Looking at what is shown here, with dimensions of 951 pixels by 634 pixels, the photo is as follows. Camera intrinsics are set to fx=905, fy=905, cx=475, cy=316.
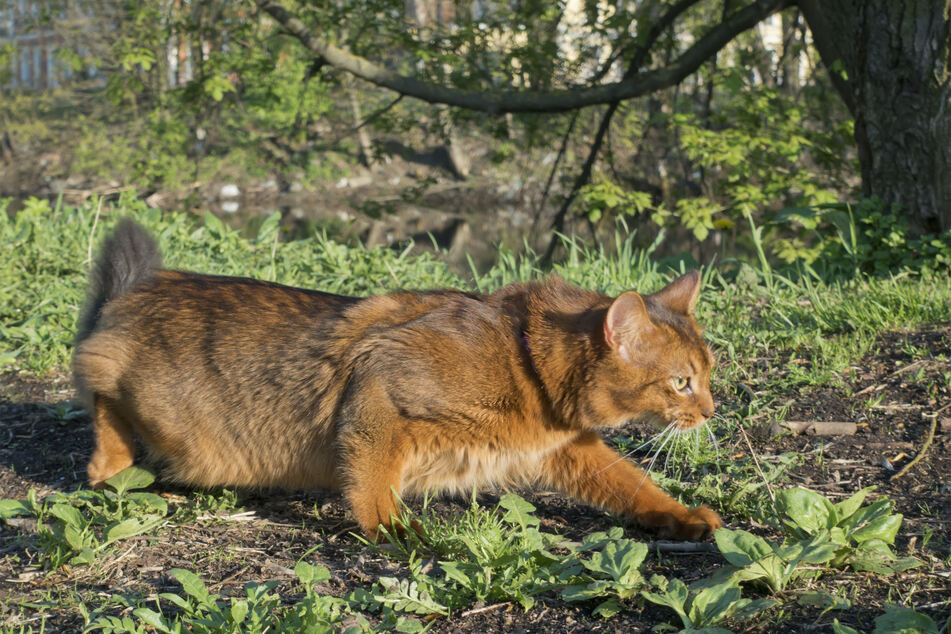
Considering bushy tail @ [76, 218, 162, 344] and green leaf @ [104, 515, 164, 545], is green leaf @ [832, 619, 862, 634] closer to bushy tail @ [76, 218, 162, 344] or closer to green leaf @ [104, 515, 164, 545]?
green leaf @ [104, 515, 164, 545]

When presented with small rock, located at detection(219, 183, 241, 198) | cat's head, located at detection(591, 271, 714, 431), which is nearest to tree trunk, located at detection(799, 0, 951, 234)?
cat's head, located at detection(591, 271, 714, 431)

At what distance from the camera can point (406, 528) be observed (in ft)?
10.3

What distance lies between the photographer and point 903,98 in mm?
6746

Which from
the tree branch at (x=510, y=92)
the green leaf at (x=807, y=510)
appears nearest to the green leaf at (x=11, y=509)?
the green leaf at (x=807, y=510)

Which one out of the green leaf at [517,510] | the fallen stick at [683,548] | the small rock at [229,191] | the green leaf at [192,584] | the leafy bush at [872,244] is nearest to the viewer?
the green leaf at [192,584]

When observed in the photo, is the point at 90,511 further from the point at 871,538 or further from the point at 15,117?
the point at 15,117

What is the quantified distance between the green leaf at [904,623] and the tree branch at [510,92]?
757cm

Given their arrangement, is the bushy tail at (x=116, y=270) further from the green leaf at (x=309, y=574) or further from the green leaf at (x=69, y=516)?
the green leaf at (x=309, y=574)

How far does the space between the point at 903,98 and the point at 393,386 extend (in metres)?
5.30

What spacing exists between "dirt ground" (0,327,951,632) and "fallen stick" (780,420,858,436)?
4 centimetres

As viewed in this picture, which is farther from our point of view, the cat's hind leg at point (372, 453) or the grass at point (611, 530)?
the cat's hind leg at point (372, 453)

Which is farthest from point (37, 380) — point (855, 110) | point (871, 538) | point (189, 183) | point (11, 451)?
point (189, 183)

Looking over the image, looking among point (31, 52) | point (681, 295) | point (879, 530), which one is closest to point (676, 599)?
point (879, 530)

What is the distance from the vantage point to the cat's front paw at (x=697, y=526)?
10.5 ft
